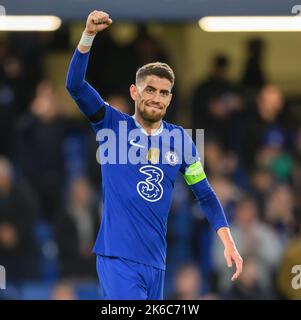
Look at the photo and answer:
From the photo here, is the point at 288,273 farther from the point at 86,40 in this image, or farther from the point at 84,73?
the point at 86,40

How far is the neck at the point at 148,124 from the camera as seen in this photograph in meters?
7.71

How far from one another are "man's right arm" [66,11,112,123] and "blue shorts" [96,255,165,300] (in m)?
0.91

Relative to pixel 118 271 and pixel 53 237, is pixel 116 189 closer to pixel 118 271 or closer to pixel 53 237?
pixel 118 271

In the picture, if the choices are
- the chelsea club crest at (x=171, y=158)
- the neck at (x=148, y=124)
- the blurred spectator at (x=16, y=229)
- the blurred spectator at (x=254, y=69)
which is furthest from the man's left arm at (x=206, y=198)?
the blurred spectator at (x=254, y=69)

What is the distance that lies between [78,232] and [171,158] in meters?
5.61

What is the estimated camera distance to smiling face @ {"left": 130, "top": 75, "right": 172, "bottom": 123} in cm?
762

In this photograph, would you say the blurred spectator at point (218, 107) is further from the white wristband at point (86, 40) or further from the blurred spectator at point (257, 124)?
the white wristband at point (86, 40)

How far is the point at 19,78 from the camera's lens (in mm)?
14742

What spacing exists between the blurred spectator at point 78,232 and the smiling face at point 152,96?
5.59 m

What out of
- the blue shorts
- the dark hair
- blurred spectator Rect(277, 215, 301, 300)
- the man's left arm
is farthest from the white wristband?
blurred spectator Rect(277, 215, 301, 300)

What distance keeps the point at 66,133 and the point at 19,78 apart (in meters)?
1.15

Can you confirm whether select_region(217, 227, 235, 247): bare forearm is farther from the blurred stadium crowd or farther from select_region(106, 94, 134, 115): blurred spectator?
select_region(106, 94, 134, 115): blurred spectator
